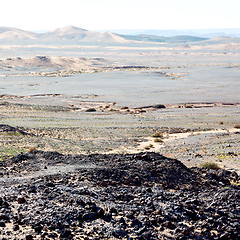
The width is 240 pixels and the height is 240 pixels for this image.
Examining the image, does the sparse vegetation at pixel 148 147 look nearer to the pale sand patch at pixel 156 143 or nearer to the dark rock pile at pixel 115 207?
the pale sand patch at pixel 156 143

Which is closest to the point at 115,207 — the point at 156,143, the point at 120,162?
the point at 120,162

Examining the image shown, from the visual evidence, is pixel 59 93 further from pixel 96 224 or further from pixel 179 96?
pixel 96 224

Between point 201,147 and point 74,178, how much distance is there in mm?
15869

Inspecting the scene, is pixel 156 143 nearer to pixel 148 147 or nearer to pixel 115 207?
pixel 148 147

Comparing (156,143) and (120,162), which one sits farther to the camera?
(156,143)

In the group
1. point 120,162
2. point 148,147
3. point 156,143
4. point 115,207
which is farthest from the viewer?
point 156,143

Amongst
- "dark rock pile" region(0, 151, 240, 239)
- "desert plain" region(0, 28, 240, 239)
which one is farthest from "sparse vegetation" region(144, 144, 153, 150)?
"dark rock pile" region(0, 151, 240, 239)

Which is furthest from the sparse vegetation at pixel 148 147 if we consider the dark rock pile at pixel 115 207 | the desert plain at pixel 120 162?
the dark rock pile at pixel 115 207

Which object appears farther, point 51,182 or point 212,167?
point 212,167

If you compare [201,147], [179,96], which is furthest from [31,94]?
[201,147]

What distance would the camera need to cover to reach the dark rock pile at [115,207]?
9.98 meters

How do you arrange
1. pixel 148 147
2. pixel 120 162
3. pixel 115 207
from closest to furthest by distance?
pixel 115 207, pixel 120 162, pixel 148 147

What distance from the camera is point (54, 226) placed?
9.95 meters

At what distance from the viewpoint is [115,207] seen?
11.2m
